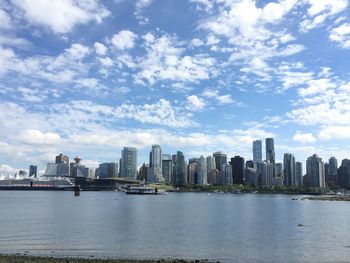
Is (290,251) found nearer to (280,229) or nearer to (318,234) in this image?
(318,234)

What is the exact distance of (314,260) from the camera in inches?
1948

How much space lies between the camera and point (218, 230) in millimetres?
77688

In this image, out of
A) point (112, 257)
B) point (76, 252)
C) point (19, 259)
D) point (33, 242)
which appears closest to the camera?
point (19, 259)

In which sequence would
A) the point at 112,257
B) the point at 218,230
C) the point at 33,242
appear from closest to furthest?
the point at 112,257
the point at 33,242
the point at 218,230

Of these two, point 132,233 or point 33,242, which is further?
point 132,233

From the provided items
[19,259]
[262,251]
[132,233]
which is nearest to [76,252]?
[19,259]

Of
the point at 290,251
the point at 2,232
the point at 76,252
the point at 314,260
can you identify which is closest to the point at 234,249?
the point at 290,251

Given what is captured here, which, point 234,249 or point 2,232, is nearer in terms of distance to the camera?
point 234,249

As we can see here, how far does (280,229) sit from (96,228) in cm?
3603

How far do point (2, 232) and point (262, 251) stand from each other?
4479cm

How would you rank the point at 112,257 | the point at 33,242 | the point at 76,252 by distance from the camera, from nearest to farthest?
the point at 112,257, the point at 76,252, the point at 33,242

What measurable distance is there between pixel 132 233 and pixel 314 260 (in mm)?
32699

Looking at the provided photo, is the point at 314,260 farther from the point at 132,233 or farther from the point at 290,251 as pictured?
the point at 132,233

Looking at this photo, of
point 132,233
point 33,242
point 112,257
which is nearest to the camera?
point 112,257
